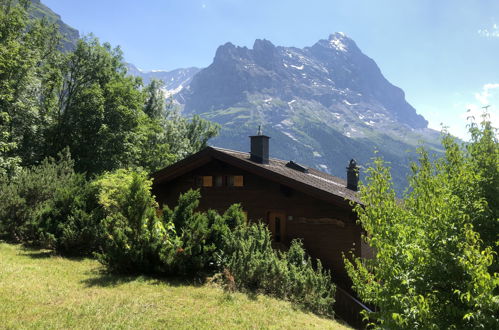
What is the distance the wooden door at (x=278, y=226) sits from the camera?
1786cm

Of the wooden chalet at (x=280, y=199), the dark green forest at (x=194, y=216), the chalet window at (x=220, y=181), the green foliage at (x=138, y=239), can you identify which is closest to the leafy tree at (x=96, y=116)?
the dark green forest at (x=194, y=216)

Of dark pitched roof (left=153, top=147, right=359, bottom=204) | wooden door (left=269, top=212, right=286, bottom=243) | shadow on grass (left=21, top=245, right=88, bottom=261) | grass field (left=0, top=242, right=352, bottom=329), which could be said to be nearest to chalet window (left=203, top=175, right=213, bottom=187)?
dark pitched roof (left=153, top=147, right=359, bottom=204)

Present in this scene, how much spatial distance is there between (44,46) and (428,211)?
36769 millimetres

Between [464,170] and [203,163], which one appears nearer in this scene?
[464,170]

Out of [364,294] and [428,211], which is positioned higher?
[428,211]

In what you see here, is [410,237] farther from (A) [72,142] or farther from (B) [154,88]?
(B) [154,88]

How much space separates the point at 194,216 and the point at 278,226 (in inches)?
244

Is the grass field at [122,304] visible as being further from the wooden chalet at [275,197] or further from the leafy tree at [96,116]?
the leafy tree at [96,116]

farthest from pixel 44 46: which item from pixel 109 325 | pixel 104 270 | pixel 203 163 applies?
pixel 109 325

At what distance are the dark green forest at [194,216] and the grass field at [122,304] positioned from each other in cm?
102

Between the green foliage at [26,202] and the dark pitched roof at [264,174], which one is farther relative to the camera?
the green foliage at [26,202]

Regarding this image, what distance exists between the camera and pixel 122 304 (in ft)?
29.6

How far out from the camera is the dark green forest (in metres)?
3.96

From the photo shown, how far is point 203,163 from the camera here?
1980 centimetres
